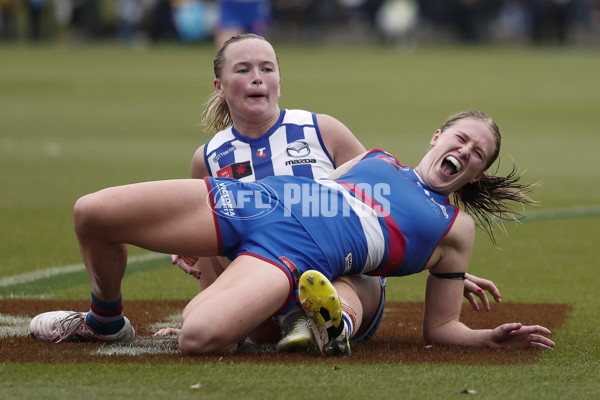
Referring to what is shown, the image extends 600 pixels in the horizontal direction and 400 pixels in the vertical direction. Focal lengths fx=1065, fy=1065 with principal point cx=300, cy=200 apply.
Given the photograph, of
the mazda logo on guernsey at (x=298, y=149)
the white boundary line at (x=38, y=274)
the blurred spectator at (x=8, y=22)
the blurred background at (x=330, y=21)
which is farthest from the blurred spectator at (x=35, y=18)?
the mazda logo on guernsey at (x=298, y=149)

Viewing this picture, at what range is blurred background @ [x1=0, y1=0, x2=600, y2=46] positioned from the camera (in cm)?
3450

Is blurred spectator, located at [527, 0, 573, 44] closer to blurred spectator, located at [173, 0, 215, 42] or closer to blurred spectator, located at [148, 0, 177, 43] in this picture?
blurred spectator, located at [173, 0, 215, 42]

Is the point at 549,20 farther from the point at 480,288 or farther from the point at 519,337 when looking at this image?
the point at 519,337

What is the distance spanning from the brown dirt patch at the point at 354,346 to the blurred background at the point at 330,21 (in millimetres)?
28852

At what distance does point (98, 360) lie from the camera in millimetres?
4195

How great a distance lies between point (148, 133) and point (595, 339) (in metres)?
10.7

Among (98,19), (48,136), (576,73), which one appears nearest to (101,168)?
(48,136)

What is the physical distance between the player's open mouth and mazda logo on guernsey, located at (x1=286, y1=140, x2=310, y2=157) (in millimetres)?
751

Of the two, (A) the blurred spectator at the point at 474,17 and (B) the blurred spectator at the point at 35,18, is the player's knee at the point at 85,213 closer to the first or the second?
(B) the blurred spectator at the point at 35,18

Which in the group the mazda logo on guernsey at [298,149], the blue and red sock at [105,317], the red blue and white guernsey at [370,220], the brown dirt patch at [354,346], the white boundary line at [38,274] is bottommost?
the white boundary line at [38,274]

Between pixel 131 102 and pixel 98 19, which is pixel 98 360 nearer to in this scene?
pixel 131 102

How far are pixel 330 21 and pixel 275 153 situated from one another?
1295 inches

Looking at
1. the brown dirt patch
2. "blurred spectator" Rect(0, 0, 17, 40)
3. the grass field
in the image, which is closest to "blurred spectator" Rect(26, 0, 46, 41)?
"blurred spectator" Rect(0, 0, 17, 40)

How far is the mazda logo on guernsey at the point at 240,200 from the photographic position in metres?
4.48
